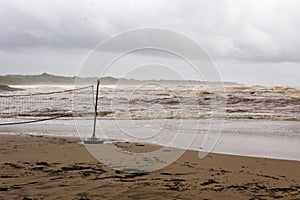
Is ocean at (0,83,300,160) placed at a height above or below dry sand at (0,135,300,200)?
above

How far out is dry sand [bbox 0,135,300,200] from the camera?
5574 mm

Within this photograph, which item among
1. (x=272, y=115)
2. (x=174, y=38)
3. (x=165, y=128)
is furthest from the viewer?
(x=272, y=115)

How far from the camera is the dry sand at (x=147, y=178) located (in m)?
5.57

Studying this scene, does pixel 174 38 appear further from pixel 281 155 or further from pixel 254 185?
pixel 281 155

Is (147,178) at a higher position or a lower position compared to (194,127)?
lower

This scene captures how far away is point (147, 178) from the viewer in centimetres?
652

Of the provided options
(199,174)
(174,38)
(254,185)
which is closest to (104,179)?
(199,174)

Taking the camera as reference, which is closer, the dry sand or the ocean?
the dry sand

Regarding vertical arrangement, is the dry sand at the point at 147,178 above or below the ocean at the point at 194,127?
below

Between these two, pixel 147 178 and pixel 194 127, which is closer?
pixel 147 178

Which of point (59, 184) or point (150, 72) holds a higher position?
point (150, 72)

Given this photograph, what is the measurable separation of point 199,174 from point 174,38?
246 centimetres

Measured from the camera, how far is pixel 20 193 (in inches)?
215

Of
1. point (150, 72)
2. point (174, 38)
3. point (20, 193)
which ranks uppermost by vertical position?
point (174, 38)
